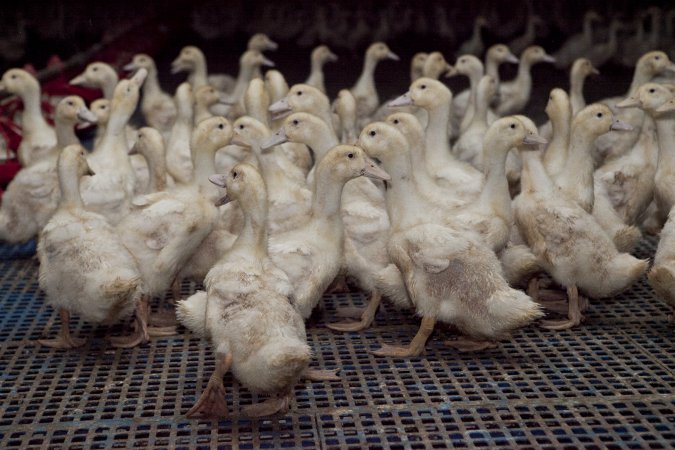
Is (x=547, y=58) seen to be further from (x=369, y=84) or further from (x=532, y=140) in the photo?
(x=532, y=140)

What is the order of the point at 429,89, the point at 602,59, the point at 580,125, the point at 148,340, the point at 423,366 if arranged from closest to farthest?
the point at 423,366 → the point at 148,340 → the point at 580,125 → the point at 429,89 → the point at 602,59

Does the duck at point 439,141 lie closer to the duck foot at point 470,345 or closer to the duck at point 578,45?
the duck foot at point 470,345

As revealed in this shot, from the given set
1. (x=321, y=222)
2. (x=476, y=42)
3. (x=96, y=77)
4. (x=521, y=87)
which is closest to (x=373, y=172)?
(x=321, y=222)

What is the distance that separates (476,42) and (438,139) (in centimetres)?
268

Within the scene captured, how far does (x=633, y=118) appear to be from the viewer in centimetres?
693

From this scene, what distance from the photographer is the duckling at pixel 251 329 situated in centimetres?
370

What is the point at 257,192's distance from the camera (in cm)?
443

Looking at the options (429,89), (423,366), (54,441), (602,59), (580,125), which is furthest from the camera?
(602,59)

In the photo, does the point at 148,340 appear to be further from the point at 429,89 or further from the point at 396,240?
the point at 429,89

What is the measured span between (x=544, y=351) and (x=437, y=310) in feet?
1.99

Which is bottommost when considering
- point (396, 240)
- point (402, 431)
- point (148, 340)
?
point (148, 340)

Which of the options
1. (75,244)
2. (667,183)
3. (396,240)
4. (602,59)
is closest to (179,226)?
(75,244)

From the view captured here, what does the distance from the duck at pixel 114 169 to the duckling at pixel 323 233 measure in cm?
130

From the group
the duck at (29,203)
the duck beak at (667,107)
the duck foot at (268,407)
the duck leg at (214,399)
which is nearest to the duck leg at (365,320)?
the duck foot at (268,407)
